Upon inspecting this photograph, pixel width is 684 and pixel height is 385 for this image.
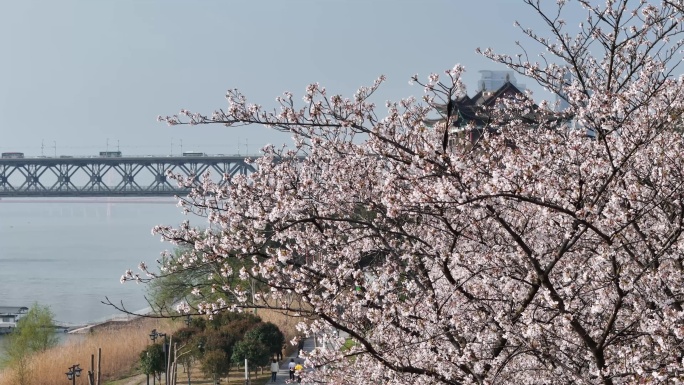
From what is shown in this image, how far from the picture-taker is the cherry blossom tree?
4852mm

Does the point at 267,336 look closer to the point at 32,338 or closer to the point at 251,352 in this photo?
the point at 251,352

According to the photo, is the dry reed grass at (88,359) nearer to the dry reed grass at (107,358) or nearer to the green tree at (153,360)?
the dry reed grass at (107,358)

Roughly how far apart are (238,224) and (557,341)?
9.10 feet

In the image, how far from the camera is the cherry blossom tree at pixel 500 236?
4.85m

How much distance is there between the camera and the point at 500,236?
5891 millimetres

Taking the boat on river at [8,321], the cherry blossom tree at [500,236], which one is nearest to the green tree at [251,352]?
the cherry blossom tree at [500,236]

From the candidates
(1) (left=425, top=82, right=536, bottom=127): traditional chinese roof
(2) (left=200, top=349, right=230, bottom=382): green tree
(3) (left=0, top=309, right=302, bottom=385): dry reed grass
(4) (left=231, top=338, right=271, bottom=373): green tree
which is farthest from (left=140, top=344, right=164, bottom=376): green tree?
(1) (left=425, top=82, right=536, bottom=127): traditional chinese roof

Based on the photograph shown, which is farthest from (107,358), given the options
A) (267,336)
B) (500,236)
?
(500,236)

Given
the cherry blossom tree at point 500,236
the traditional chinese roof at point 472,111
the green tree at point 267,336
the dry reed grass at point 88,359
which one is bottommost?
the dry reed grass at point 88,359

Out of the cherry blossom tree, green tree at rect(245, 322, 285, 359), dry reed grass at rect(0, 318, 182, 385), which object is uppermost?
the cherry blossom tree

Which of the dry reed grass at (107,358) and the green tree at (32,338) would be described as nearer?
the dry reed grass at (107,358)

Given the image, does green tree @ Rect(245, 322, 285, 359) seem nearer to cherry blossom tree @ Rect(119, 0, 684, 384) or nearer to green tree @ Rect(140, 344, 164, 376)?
green tree @ Rect(140, 344, 164, 376)

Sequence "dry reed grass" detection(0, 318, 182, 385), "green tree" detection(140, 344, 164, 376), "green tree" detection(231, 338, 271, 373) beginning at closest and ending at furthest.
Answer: "green tree" detection(140, 344, 164, 376) < "green tree" detection(231, 338, 271, 373) < "dry reed grass" detection(0, 318, 182, 385)

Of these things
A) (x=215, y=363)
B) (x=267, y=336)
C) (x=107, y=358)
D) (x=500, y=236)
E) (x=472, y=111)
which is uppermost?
(x=472, y=111)
